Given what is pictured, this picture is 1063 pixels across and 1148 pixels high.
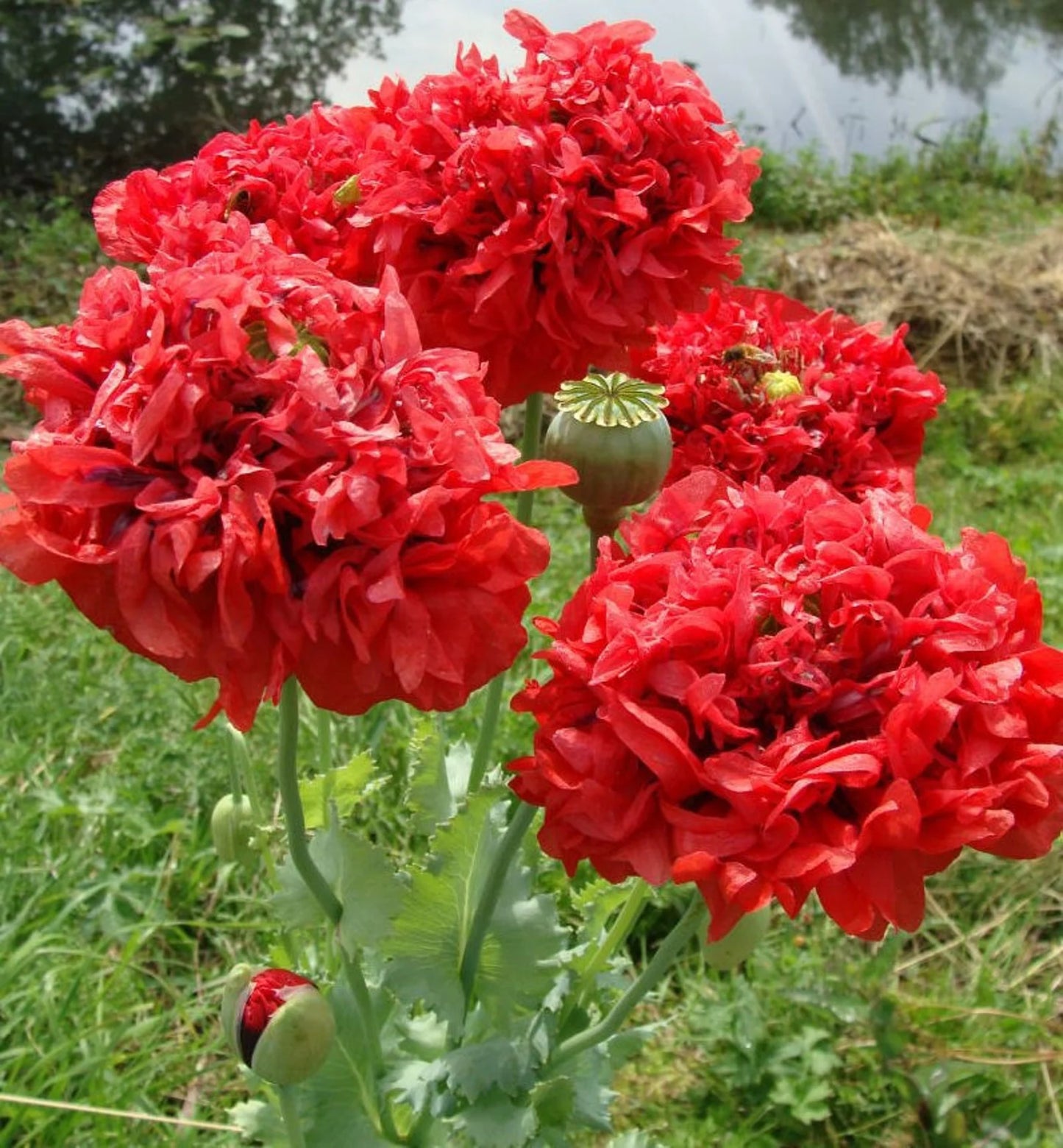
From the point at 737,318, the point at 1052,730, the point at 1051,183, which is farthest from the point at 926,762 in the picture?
the point at 1051,183

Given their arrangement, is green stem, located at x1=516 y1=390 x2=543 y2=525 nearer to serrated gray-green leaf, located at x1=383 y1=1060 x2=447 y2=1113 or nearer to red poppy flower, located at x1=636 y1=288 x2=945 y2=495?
red poppy flower, located at x1=636 y1=288 x2=945 y2=495

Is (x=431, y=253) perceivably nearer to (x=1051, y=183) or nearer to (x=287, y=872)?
(x=287, y=872)

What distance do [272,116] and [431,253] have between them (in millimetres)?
6587

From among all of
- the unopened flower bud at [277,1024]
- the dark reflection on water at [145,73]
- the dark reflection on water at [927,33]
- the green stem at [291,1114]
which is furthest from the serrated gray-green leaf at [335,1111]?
the dark reflection on water at [927,33]

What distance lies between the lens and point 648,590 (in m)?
1.23

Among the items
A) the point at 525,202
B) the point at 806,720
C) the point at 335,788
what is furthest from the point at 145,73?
the point at 806,720

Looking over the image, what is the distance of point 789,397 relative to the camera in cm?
173

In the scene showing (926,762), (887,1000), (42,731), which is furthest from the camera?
(42,731)

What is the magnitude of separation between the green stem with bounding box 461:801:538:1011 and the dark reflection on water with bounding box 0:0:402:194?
5.85 metres

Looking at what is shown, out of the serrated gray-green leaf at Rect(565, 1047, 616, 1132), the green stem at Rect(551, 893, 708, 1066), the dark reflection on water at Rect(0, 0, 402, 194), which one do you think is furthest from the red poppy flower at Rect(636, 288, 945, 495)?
the dark reflection on water at Rect(0, 0, 402, 194)

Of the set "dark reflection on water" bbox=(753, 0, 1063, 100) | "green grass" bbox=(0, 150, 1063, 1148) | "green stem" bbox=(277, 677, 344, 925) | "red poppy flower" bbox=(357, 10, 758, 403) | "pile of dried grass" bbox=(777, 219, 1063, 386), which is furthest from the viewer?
"dark reflection on water" bbox=(753, 0, 1063, 100)

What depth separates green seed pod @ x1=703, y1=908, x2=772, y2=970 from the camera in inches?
66.6

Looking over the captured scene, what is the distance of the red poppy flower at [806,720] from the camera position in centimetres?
107

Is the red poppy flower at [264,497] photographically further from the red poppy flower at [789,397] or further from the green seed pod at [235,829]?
the green seed pod at [235,829]
